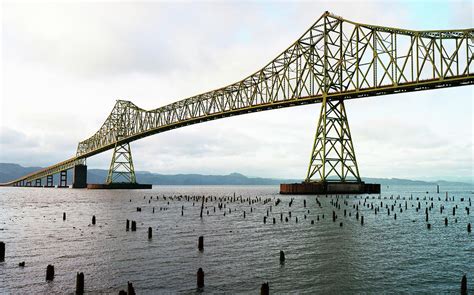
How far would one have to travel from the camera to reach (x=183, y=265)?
24.7m

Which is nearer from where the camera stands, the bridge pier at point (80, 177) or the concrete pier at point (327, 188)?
the concrete pier at point (327, 188)

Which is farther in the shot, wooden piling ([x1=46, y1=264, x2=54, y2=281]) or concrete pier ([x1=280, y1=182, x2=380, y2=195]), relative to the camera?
concrete pier ([x1=280, y1=182, x2=380, y2=195])

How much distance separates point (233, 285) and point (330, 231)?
824 inches

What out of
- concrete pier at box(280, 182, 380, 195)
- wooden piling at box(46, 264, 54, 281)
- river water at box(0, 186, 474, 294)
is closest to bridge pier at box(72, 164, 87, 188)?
concrete pier at box(280, 182, 380, 195)

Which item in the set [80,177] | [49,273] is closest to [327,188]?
[49,273]

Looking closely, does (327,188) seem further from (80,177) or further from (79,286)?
(80,177)

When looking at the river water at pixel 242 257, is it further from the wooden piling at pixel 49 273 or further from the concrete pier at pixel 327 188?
the concrete pier at pixel 327 188

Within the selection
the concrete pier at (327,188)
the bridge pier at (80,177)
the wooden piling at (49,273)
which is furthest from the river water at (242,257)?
the bridge pier at (80,177)

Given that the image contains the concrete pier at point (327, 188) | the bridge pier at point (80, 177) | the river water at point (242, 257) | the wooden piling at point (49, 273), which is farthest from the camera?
the bridge pier at point (80, 177)

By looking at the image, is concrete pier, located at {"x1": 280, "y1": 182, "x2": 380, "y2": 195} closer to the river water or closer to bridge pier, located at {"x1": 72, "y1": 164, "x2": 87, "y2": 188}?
the river water

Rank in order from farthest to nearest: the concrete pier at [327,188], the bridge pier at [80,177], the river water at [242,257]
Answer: the bridge pier at [80,177]
the concrete pier at [327,188]
the river water at [242,257]

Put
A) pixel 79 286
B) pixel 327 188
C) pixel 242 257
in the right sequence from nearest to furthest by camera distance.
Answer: pixel 79 286
pixel 242 257
pixel 327 188

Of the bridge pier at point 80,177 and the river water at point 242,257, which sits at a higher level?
the bridge pier at point 80,177

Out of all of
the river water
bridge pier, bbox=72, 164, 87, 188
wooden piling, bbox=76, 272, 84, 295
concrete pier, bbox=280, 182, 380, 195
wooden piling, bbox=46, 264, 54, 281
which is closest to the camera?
wooden piling, bbox=76, 272, 84, 295
